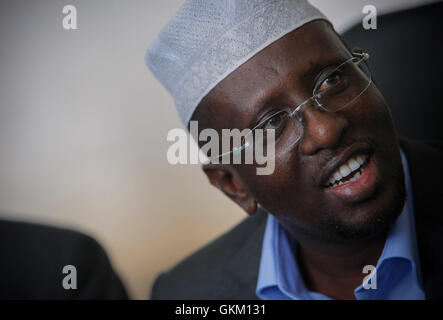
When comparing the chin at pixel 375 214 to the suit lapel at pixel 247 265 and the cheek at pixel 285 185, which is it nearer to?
the cheek at pixel 285 185

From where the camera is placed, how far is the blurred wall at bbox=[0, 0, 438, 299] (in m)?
1.57

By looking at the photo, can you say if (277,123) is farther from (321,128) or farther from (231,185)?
(231,185)

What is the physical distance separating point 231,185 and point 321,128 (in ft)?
1.26

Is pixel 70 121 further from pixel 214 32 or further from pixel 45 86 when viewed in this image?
pixel 214 32

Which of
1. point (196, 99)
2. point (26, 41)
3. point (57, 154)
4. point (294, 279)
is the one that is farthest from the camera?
point (57, 154)

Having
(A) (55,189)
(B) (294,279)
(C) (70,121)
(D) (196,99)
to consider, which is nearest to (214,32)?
(D) (196,99)

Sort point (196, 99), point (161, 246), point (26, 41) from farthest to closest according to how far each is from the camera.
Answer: point (161, 246) < point (26, 41) < point (196, 99)

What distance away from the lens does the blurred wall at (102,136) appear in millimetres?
1565

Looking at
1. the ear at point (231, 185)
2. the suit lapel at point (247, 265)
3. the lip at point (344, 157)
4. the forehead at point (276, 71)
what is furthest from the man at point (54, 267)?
the lip at point (344, 157)

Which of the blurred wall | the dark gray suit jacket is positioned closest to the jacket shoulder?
the dark gray suit jacket

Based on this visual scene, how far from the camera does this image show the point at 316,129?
1.00 metres

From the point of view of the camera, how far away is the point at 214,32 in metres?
1.07

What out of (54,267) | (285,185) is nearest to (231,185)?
(285,185)

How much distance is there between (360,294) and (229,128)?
1.77 ft
